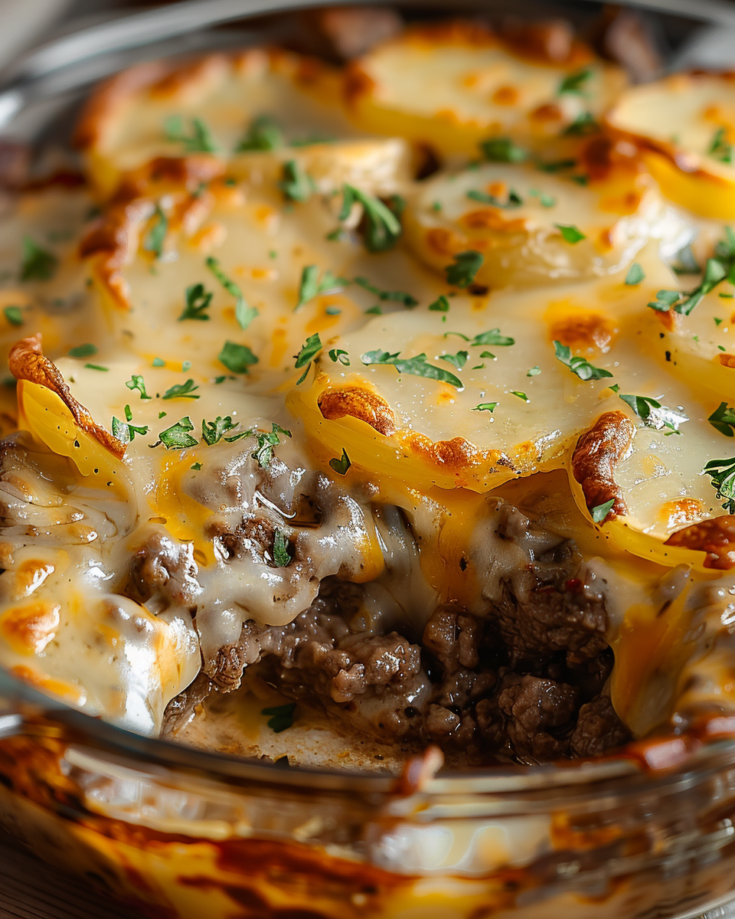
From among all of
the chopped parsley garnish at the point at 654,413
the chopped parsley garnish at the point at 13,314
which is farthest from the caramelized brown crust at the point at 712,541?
the chopped parsley garnish at the point at 13,314

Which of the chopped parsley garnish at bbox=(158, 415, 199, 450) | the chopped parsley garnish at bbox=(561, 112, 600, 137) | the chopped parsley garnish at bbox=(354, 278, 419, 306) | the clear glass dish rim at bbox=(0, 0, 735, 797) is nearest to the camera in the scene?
the clear glass dish rim at bbox=(0, 0, 735, 797)

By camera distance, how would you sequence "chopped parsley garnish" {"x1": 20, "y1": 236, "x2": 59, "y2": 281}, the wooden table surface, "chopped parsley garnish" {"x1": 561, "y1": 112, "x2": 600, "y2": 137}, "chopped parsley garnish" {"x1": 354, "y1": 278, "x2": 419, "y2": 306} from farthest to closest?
"chopped parsley garnish" {"x1": 561, "y1": 112, "x2": 600, "y2": 137} < "chopped parsley garnish" {"x1": 20, "y1": 236, "x2": 59, "y2": 281} < "chopped parsley garnish" {"x1": 354, "y1": 278, "x2": 419, "y2": 306} < the wooden table surface

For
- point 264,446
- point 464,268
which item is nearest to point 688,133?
point 464,268

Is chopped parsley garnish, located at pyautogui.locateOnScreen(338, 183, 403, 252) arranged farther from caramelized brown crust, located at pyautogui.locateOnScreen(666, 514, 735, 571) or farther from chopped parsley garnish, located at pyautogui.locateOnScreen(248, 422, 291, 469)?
caramelized brown crust, located at pyautogui.locateOnScreen(666, 514, 735, 571)

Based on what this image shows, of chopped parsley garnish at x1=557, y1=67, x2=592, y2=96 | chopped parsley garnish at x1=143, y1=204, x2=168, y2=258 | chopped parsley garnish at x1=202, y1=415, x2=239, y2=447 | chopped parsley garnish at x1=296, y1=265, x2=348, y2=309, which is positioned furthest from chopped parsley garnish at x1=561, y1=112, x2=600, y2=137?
chopped parsley garnish at x1=202, y1=415, x2=239, y2=447

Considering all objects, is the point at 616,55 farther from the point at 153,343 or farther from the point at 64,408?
the point at 64,408

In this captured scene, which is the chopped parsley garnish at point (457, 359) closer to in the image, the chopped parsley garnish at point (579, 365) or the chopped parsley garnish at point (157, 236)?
the chopped parsley garnish at point (579, 365)

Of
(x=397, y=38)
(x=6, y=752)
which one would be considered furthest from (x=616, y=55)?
(x=6, y=752)
